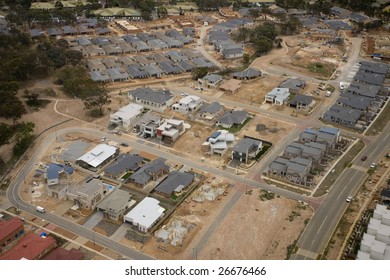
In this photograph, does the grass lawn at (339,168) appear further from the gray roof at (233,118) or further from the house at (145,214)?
the house at (145,214)

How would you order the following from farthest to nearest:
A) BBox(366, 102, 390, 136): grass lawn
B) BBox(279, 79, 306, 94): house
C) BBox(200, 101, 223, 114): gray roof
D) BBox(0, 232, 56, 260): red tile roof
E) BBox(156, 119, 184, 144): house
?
BBox(279, 79, 306, 94): house → BBox(200, 101, 223, 114): gray roof → BBox(366, 102, 390, 136): grass lawn → BBox(156, 119, 184, 144): house → BBox(0, 232, 56, 260): red tile roof

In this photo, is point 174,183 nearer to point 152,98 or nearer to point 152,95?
point 152,98

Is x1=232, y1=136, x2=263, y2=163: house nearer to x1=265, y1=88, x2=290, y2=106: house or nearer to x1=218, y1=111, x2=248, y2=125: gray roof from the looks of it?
x1=218, y1=111, x2=248, y2=125: gray roof

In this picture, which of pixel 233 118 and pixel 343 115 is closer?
pixel 233 118


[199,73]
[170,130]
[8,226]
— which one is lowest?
[8,226]

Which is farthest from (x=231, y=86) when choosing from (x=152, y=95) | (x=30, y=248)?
(x=30, y=248)

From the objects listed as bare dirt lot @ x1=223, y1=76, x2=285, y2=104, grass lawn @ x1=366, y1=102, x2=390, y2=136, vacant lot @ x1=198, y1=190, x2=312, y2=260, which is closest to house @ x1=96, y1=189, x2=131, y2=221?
vacant lot @ x1=198, y1=190, x2=312, y2=260

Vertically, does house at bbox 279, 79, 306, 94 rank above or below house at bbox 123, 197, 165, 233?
above
